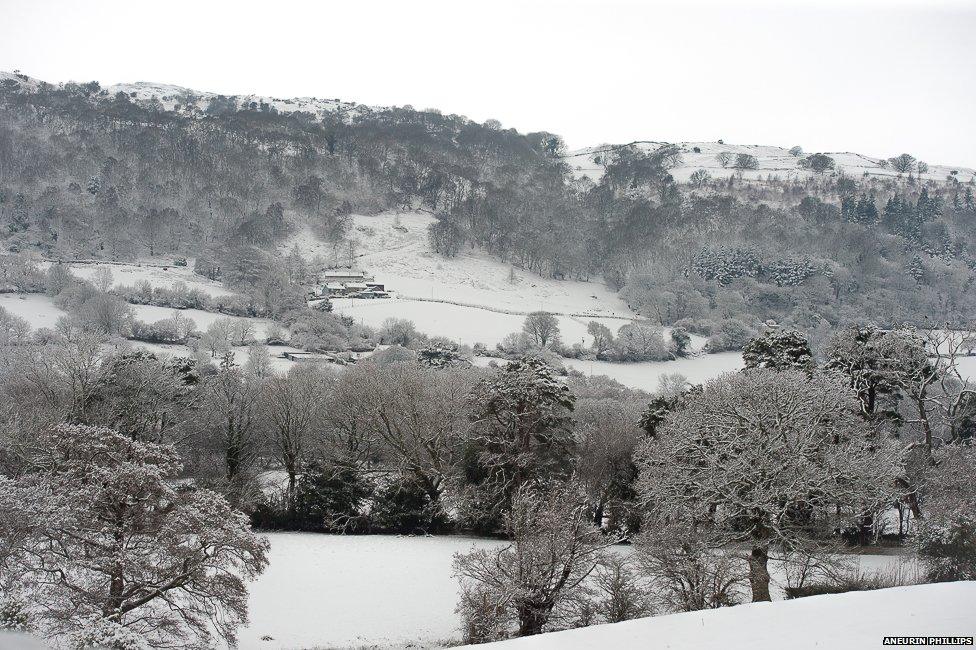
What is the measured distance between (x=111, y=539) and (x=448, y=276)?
98501 mm

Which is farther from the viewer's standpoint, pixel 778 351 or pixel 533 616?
pixel 778 351

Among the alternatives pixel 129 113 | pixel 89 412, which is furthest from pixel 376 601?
pixel 129 113

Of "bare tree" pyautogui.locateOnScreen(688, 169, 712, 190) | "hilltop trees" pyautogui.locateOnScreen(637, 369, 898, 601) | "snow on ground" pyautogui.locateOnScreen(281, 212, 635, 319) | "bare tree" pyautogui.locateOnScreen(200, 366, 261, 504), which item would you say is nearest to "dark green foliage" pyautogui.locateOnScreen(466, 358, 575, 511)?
"hilltop trees" pyautogui.locateOnScreen(637, 369, 898, 601)

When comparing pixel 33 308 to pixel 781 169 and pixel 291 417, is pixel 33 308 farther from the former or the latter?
pixel 781 169

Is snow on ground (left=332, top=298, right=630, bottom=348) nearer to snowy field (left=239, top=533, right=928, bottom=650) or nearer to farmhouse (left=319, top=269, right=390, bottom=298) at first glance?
farmhouse (left=319, top=269, right=390, bottom=298)

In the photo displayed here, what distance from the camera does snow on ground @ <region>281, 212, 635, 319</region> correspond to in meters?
99.9

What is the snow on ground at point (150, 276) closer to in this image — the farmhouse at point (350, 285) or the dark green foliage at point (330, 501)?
the farmhouse at point (350, 285)

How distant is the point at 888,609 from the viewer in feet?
30.0

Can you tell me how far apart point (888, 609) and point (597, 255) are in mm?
129938

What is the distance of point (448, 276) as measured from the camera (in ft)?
363

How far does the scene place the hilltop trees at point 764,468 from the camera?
50.6 feet

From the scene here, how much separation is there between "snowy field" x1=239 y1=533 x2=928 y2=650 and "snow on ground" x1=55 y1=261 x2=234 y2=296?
7174cm

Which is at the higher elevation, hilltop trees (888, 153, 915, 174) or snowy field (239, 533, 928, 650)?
hilltop trees (888, 153, 915, 174)

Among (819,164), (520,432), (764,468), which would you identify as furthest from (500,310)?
(819,164)
